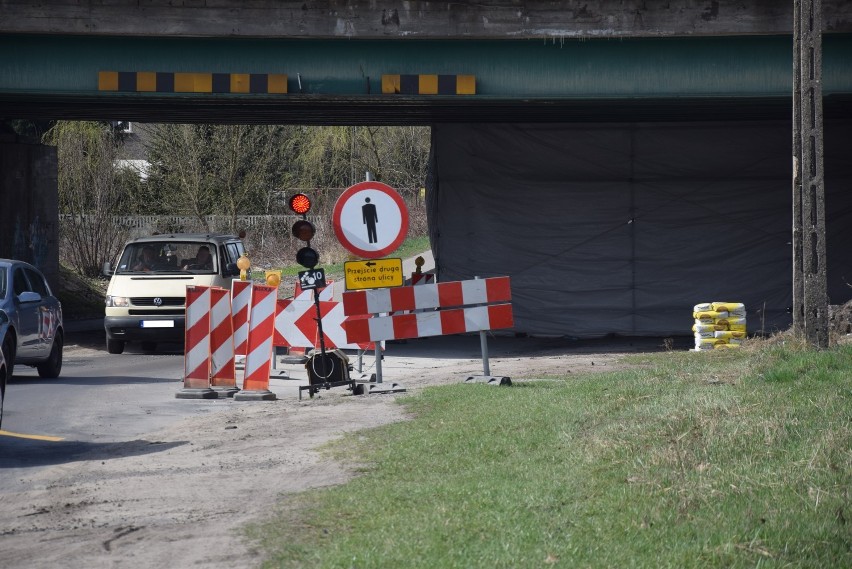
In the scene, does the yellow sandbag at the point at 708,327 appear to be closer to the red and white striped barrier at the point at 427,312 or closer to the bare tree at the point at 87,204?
the red and white striped barrier at the point at 427,312

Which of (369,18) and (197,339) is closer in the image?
(197,339)

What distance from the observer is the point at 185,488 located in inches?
336

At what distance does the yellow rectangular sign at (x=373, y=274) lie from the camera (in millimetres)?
13867

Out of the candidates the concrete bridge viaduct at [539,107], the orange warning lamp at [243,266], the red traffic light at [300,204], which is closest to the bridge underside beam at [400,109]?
the concrete bridge viaduct at [539,107]

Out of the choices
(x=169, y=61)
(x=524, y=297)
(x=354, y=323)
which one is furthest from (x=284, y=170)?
(x=354, y=323)

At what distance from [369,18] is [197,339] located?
661 cm

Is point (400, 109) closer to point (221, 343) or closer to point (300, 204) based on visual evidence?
point (300, 204)

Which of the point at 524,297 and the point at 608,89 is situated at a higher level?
the point at 608,89

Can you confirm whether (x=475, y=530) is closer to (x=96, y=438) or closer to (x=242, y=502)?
(x=242, y=502)

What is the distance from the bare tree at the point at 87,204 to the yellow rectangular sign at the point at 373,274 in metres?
28.0

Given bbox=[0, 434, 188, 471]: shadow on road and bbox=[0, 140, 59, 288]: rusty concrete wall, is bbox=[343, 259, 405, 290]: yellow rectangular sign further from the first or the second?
bbox=[0, 140, 59, 288]: rusty concrete wall

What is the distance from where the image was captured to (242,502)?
7.93 meters

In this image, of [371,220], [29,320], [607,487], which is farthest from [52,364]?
[607,487]

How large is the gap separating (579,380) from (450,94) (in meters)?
7.07
